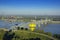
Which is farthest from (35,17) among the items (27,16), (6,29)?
(6,29)

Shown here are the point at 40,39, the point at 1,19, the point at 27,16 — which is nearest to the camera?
the point at 40,39

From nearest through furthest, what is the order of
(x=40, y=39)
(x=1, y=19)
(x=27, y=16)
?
(x=40, y=39) < (x=27, y=16) < (x=1, y=19)

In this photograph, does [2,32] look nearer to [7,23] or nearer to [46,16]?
[7,23]

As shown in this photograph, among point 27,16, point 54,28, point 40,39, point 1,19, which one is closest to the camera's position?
point 40,39

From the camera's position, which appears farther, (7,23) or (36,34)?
(7,23)

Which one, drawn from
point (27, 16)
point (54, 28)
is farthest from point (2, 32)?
point (54, 28)

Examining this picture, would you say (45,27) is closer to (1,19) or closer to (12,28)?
(12,28)

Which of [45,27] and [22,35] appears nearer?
[22,35]

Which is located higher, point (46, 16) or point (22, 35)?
point (46, 16)

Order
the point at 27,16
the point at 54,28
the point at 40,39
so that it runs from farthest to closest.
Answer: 1. the point at 54,28
2. the point at 27,16
3. the point at 40,39
